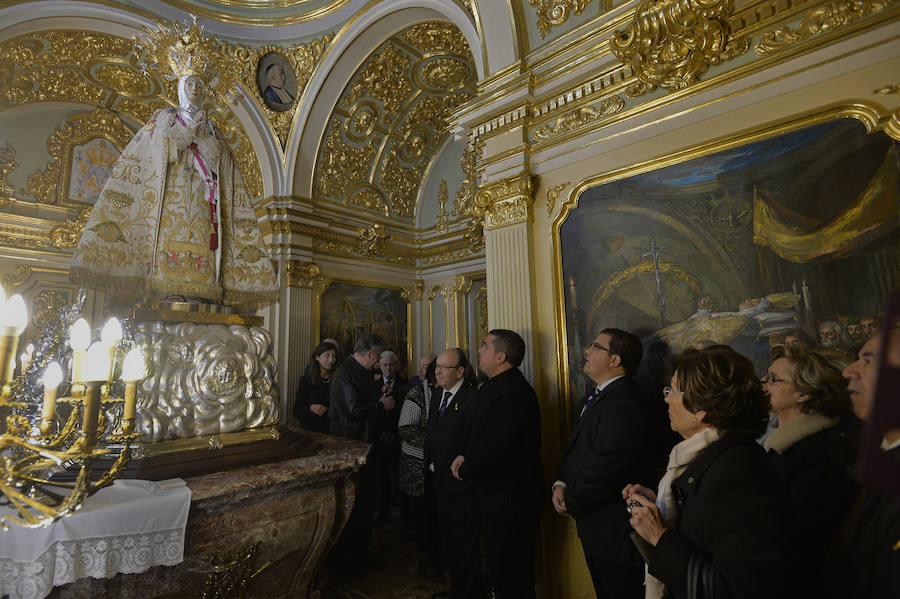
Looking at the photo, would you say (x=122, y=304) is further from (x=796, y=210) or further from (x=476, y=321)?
(x=476, y=321)

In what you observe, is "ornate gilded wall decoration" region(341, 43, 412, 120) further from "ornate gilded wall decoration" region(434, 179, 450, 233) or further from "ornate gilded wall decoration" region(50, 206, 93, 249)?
"ornate gilded wall decoration" region(50, 206, 93, 249)

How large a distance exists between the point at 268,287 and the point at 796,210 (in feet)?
10.7

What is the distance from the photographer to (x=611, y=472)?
89.5 inches

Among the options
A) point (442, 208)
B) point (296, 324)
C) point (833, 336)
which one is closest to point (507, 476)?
point (833, 336)

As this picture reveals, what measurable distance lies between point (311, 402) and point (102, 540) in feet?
9.97

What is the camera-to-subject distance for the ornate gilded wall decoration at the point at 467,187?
7.82 metres

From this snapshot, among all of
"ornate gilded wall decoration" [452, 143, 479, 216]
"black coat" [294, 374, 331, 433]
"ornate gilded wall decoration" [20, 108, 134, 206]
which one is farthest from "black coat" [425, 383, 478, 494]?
"ornate gilded wall decoration" [20, 108, 134, 206]

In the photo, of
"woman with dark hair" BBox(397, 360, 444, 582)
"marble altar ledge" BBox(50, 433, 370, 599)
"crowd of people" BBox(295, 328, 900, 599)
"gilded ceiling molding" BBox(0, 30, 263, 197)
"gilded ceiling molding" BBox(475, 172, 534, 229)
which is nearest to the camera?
"crowd of people" BBox(295, 328, 900, 599)

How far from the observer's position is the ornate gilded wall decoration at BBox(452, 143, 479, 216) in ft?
25.7

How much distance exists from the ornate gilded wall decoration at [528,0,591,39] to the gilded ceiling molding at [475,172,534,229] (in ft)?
4.11

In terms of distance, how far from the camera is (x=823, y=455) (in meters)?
1.70

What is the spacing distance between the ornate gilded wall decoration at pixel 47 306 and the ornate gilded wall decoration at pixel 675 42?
851cm

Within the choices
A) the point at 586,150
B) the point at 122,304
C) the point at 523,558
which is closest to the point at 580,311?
the point at 586,150

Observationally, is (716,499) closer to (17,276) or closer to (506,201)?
(506,201)
